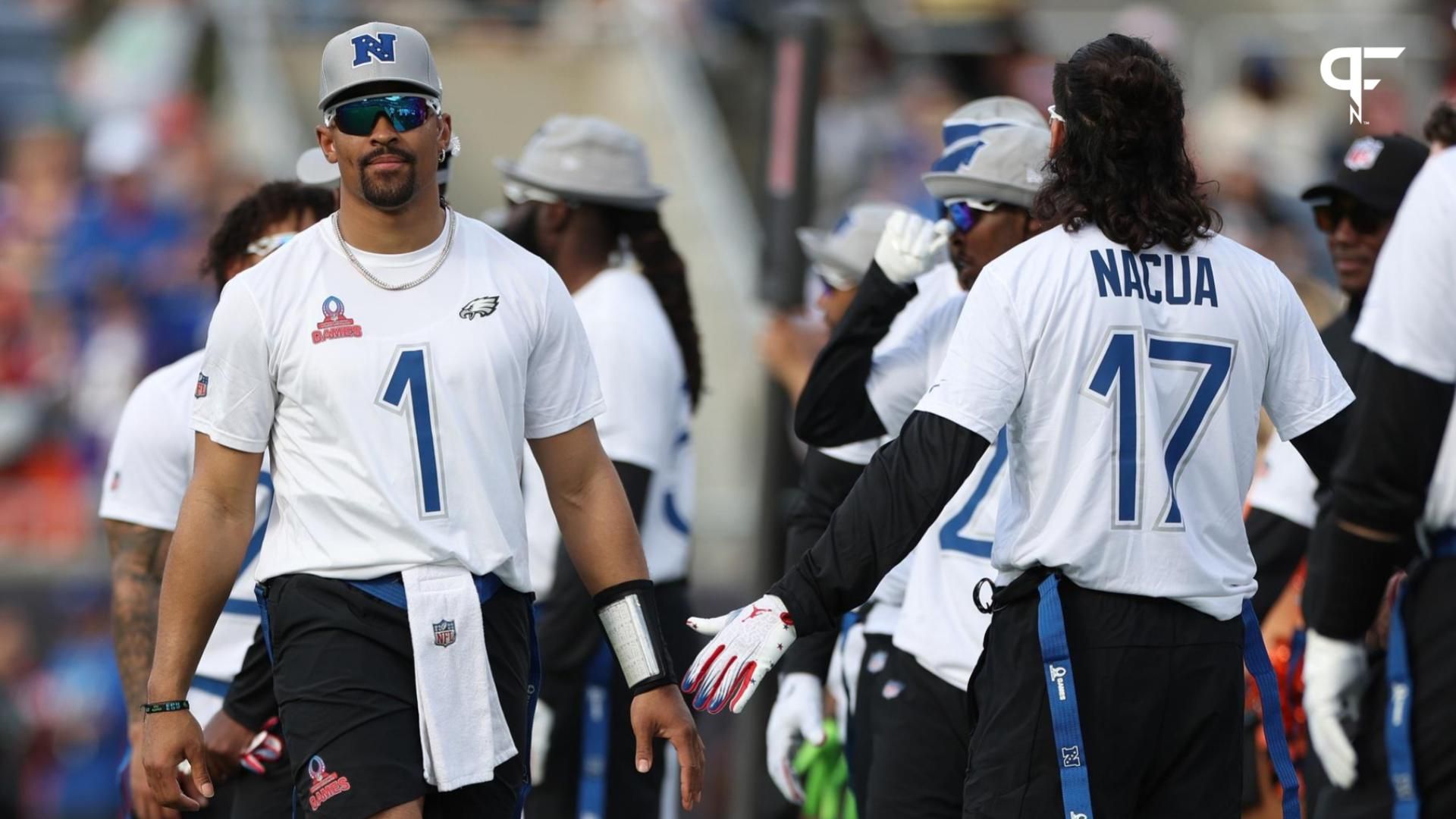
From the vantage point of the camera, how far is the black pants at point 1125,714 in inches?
176

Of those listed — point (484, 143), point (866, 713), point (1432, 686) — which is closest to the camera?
point (1432, 686)

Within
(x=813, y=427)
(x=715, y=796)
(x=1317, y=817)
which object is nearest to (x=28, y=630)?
(x=715, y=796)

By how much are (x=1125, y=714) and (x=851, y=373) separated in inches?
59.5

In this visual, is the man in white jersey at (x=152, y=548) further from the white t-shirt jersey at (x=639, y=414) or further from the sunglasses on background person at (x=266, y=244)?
the white t-shirt jersey at (x=639, y=414)

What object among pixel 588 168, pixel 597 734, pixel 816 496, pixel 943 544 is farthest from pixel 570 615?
pixel 943 544

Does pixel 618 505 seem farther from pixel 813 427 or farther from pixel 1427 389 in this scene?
pixel 1427 389

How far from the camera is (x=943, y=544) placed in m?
5.62

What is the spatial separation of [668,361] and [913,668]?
1.75 meters

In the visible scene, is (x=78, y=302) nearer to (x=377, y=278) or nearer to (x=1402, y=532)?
(x=377, y=278)

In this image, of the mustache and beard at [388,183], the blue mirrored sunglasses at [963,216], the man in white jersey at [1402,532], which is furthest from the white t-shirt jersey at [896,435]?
the mustache and beard at [388,183]

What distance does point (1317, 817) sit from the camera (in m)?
5.66

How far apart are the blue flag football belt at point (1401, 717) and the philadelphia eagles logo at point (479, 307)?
2.27 m

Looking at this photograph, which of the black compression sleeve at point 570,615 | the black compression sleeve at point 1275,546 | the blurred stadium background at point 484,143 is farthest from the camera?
the blurred stadium background at point 484,143

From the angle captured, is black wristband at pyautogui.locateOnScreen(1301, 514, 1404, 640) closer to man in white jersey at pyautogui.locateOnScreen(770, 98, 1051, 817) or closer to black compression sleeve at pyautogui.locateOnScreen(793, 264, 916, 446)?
man in white jersey at pyautogui.locateOnScreen(770, 98, 1051, 817)
